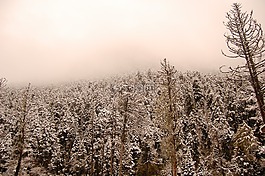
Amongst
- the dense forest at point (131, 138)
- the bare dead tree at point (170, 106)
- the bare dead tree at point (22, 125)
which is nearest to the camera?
the bare dead tree at point (170, 106)

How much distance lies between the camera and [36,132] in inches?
2410

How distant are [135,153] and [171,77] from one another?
4484 cm

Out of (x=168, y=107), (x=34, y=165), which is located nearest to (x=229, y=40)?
(x=168, y=107)

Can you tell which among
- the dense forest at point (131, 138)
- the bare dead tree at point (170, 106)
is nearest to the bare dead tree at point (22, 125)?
the dense forest at point (131, 138)

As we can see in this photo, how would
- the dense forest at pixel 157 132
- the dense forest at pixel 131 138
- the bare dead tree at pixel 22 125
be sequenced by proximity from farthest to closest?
the bare dead tree at pixel 22 125, the dense forest at pixel 131 138, the dense forest at pixel 157 132

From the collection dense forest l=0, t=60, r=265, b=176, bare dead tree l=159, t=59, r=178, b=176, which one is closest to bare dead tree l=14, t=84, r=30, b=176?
dense forest l=0, t=60, r=265, b=176

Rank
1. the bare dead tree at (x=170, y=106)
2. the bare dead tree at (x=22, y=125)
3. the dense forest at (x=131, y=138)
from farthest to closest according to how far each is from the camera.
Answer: the bare dead tree at (x=22, y=125), the dense forest at (x=131, y=138), the bare dead tree at (x=170, y=106)

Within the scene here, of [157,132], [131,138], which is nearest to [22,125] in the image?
[157,132]

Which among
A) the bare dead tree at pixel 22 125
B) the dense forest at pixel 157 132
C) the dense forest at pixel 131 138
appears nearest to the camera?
the dense forest at pixel 157 132

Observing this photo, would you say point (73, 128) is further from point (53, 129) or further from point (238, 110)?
point (238, 110)

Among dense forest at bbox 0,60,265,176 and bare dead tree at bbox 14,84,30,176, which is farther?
bare dead tree at bbox 14,84,30,176

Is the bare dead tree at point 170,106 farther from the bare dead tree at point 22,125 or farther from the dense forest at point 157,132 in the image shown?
the bare dead tree at point 22,125

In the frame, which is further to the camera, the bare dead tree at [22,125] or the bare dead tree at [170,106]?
the bare dead tree at [22,125]

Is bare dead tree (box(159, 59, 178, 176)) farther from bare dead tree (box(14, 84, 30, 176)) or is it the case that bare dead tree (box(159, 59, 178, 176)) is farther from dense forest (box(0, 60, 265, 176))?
bare dead tree (box(14, 84, 30, 176))
